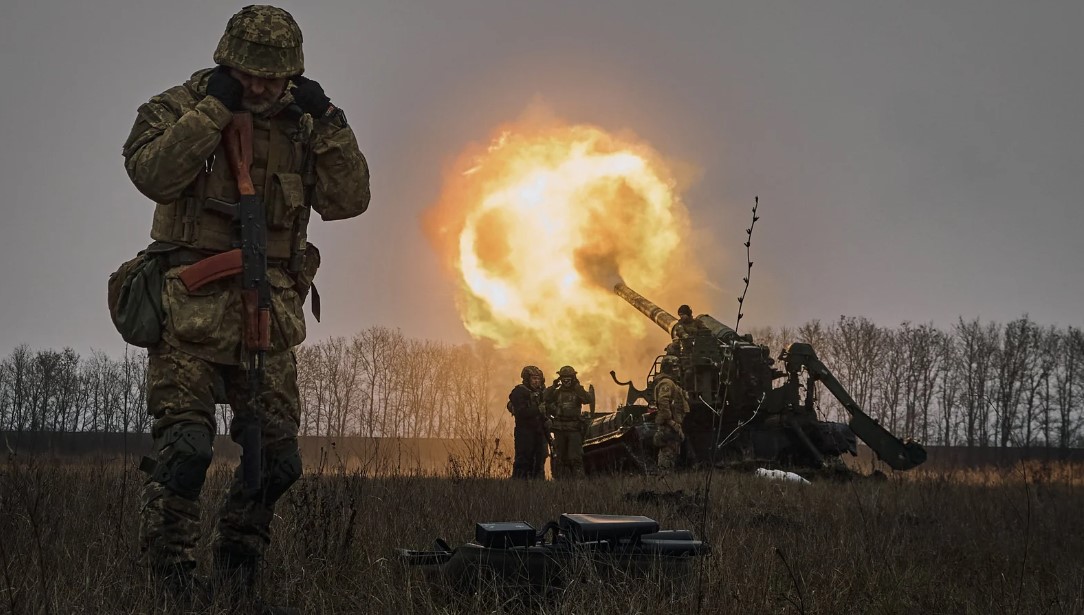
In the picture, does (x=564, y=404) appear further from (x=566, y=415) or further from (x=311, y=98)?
(x=311, y=98)

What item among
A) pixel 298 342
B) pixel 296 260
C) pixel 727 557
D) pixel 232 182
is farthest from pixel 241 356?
pixel 727 557

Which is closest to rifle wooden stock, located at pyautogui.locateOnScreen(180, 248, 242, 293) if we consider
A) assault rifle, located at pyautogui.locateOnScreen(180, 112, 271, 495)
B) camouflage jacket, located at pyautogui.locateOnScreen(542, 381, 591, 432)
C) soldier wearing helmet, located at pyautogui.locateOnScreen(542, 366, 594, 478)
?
assault rifle, located at pyautogui.locateOnScreen(180, 112, 271, 495)

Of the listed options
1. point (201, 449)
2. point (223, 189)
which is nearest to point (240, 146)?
point (223, 189)

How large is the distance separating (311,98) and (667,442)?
12.1 meters

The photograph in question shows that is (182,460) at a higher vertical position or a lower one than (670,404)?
lower

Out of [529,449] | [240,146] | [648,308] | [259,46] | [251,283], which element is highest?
[648,308]

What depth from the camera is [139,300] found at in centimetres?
374

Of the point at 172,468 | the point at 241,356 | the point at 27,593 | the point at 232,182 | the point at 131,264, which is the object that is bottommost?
the point at 27,593

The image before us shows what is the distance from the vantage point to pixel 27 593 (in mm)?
3176

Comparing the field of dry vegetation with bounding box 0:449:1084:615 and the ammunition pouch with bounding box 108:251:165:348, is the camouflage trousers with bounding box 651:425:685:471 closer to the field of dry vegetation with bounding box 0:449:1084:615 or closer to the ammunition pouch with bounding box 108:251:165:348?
the field of dry vegetation with bounding box 0:449:1084:615

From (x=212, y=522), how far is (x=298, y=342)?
1.73 m

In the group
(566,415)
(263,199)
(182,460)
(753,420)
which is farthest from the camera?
(566,415)

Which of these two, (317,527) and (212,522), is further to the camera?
(212,522)

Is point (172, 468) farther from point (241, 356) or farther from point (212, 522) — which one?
point (212, 522)
